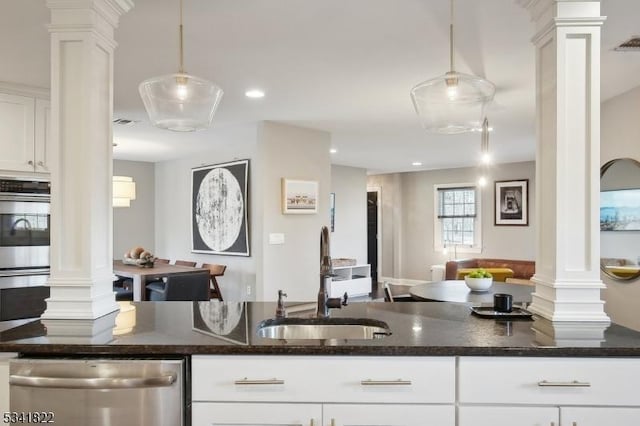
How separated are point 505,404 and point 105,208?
176 centimetres

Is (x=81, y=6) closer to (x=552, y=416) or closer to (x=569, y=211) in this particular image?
(x=569, y=211)

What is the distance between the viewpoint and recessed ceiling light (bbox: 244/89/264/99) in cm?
401

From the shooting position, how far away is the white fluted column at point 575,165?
179cm

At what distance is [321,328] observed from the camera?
6.54ft

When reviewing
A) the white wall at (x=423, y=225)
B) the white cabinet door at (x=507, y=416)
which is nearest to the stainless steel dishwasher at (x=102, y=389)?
the white cabinet door at (x=507, y=416)

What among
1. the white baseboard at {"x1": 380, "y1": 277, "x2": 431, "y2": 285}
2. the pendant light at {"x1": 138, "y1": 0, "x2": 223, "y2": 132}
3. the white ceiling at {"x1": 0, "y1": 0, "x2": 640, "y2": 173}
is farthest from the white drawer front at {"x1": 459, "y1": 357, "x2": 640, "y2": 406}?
the white baseboard at {"x1": 380, "y1": 277, "x2": 431, "y2": 285}

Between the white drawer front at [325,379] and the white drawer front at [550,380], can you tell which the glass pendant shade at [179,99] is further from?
the white drawer front at [550,380]

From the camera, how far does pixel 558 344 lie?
1.48 m

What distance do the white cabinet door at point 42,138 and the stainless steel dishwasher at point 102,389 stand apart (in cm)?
280

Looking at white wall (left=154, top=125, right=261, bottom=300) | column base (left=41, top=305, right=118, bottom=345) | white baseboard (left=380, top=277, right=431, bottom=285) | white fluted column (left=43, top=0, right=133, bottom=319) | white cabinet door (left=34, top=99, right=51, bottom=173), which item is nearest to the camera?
column base (left=41, top=305, right=118, bottom=345)

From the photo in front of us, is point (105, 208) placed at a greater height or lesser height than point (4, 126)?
lesser

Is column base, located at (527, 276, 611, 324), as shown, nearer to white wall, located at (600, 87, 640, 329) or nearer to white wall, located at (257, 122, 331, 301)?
white wall, located at (600, 87, 640, 329)

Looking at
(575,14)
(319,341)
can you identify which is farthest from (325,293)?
(575,14)

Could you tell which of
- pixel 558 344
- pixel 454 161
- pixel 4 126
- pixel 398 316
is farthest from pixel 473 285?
pixel 454 161
